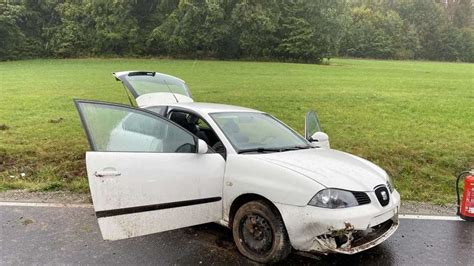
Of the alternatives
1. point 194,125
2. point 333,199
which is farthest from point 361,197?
point 194,125

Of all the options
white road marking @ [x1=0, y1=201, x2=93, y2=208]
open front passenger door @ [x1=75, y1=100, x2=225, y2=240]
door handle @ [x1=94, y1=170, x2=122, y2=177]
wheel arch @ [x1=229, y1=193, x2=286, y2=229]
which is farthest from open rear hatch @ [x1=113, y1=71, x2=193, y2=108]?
wheel arch @ [x1=229, y1=193, x2=286, y2=229]

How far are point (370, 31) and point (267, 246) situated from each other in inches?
3301

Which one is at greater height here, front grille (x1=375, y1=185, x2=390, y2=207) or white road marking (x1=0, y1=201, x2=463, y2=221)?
front grille (x1=375, y1=185, x2=390, y2=207)

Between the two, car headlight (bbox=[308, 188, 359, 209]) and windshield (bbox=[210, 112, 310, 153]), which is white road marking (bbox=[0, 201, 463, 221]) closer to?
windshield (bbox=[210, 112, 310, 153])

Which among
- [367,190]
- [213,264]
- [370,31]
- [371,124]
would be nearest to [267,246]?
[213,264]

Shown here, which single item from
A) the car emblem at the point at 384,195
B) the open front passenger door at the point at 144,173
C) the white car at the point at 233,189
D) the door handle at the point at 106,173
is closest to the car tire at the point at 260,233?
the white car at the point at 233,189

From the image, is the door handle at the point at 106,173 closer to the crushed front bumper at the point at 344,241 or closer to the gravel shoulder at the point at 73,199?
the crushed front bumper at the point at 344,241

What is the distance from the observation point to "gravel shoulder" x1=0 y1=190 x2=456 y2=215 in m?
5.94

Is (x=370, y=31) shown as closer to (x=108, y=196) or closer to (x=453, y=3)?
(x=453, y=3)

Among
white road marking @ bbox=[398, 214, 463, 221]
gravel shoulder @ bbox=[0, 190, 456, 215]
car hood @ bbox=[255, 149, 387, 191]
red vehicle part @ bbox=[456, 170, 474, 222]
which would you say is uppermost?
car hood @ bbox=[255, 149, 387, 191]

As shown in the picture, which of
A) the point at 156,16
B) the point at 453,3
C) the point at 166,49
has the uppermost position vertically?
the point at 453,3

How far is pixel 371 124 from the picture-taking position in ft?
39.6

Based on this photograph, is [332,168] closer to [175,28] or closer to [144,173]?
[144,173]

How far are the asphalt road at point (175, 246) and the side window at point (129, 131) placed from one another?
1.02m
